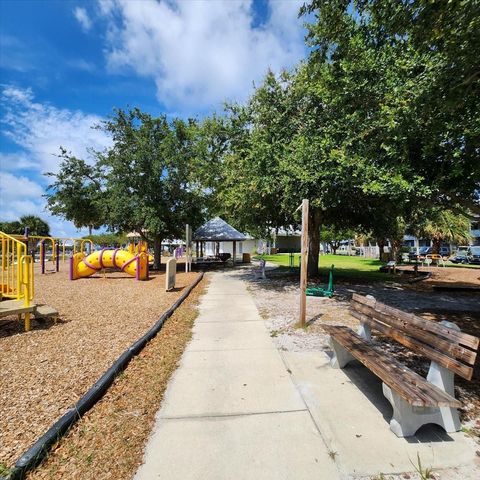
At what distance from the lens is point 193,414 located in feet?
11.5

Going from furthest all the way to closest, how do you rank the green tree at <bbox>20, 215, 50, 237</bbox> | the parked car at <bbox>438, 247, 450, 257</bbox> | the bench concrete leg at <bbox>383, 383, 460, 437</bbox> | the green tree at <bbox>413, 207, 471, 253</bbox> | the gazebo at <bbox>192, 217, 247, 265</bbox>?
the green tree at <bbox>20, 215, 50, 237</bbox> → the parked car at <bbox>438, 247, 450, 257</bbox> → the green tree at <bbox>413, 207, 471, 253</bbox> → the gazebo at <bbox>192, 217, 247, 265</bbox> → the bench concrete leg at <bbox>383, 383, 460, 437</bbox>

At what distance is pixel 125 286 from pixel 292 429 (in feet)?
37.8

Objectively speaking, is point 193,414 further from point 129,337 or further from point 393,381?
point 129,337

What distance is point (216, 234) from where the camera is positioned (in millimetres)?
25188

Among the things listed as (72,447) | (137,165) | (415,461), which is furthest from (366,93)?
(137,165)

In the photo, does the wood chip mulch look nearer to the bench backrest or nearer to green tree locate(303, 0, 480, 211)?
the bench backrest

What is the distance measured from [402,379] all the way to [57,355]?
4.82 metres

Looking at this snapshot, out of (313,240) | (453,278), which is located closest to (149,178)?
(313,240)

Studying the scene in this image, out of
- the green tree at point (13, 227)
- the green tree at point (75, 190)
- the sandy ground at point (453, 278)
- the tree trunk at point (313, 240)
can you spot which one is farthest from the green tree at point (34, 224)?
the sandy ground at point (453, 278)

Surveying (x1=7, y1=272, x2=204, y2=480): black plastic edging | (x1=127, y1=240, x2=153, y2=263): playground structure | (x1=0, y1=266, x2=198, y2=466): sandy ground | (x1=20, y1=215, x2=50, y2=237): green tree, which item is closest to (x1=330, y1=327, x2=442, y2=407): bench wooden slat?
(x1=7, y1=272, x2=204, y2=480): black plastic edging

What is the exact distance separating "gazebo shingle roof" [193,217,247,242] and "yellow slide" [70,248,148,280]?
849cm

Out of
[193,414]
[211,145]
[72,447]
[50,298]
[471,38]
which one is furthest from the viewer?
[211,145]

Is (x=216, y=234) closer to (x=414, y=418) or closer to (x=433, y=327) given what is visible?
(x=433, y=327)

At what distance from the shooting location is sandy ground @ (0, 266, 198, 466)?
133 inches
